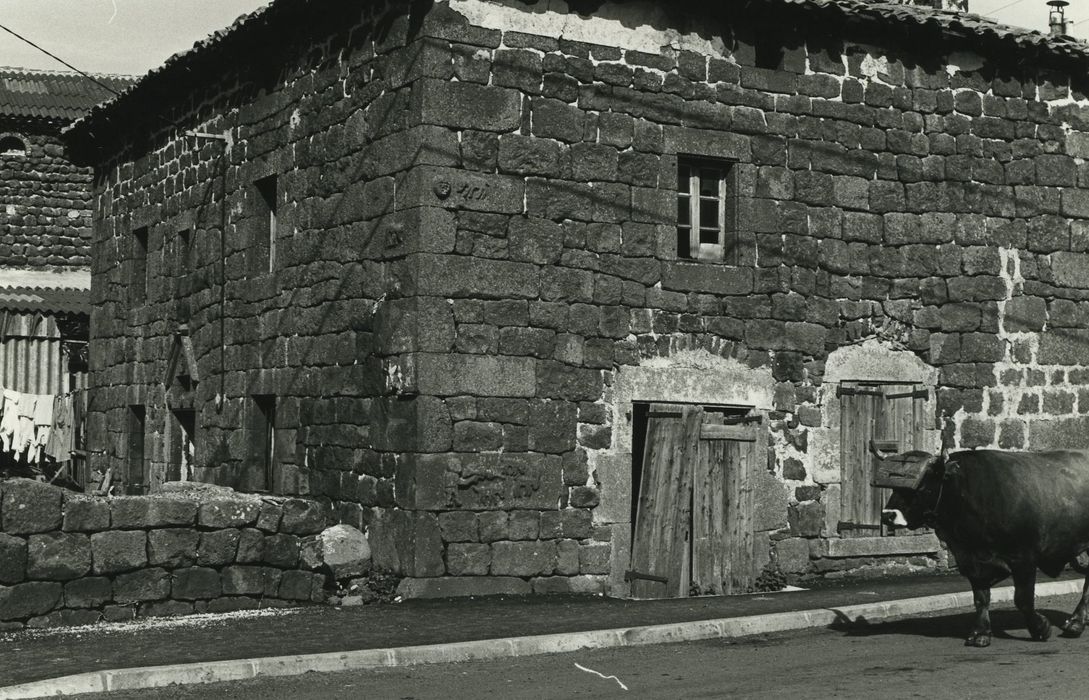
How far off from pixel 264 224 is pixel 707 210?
463 cm

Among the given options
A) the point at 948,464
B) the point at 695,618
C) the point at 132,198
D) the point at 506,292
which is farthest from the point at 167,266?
the point at 948,464

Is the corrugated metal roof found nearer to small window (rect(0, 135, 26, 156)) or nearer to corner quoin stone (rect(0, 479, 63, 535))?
small window (rect(0, 135, 26, 156))

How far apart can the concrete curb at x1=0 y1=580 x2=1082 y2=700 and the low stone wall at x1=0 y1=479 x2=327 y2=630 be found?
2691mm

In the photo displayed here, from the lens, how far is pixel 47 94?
2638 centimetres

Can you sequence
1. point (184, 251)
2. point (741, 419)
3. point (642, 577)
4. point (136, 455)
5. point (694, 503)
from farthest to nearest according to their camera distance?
1. point (136, 455)
2. point (184, 251)
3. point (741, 419)
4. point (694, 503)
5. point (642, 577)

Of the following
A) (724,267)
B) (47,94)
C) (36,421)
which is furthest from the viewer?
(47,94)

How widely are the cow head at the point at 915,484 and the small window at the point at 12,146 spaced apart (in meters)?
20.1

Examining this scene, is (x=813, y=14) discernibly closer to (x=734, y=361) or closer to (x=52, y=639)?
(x=734, y=361)

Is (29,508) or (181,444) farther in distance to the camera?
(181,444)

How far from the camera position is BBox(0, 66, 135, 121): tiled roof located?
83.6 ft

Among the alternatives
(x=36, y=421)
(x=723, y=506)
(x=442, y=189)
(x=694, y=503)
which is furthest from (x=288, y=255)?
(x=36, y=421)

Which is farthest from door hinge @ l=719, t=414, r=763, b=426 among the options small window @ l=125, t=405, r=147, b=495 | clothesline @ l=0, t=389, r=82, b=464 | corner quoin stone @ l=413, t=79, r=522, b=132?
clothesline @ l=0, t=389, r=82, b=464

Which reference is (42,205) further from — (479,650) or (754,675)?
(754,675)

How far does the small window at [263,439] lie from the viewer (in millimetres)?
14906
